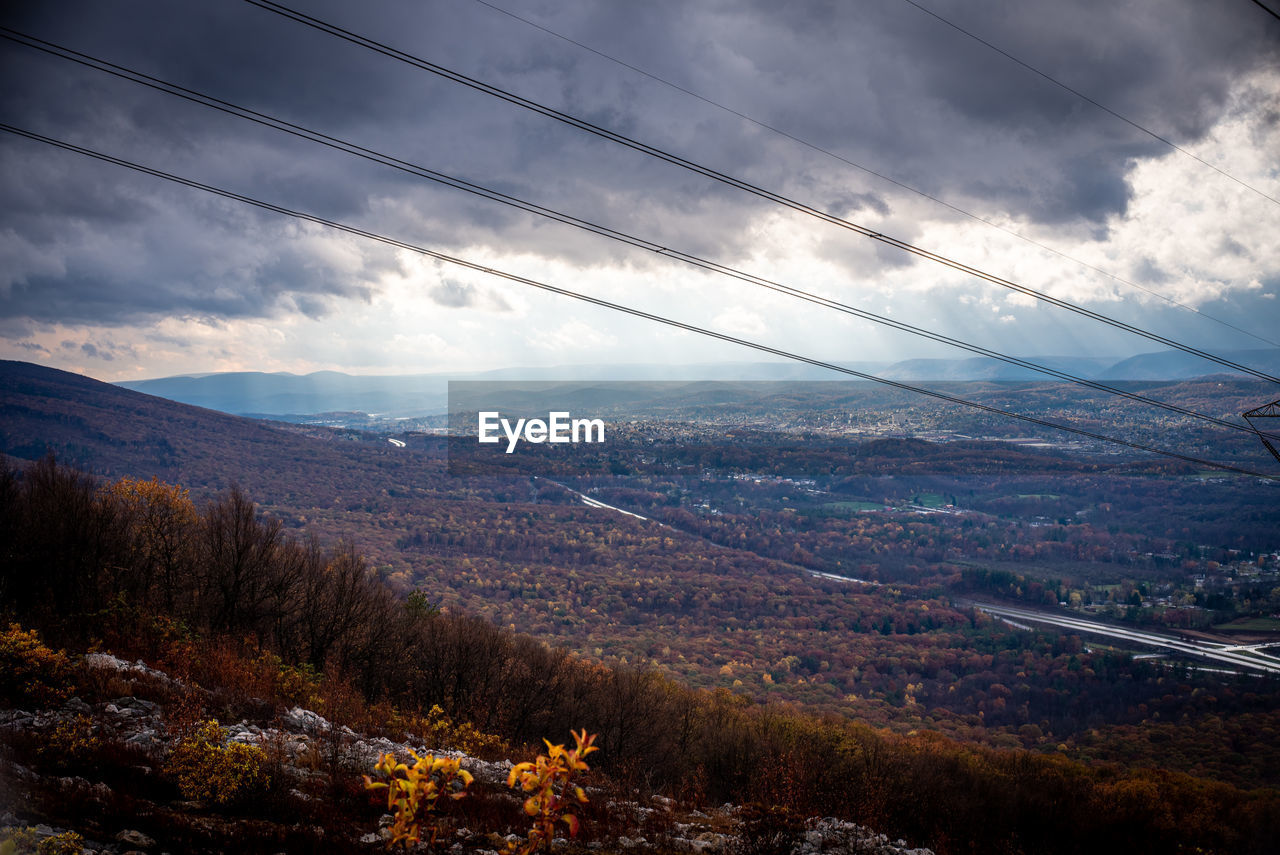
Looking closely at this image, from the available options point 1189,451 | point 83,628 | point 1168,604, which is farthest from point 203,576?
point 1189,451

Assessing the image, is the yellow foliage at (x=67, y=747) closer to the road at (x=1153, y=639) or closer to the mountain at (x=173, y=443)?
the road at (x=1153, y=639)

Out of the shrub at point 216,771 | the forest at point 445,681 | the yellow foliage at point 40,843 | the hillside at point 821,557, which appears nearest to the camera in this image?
the yellow foliage at point 40,843

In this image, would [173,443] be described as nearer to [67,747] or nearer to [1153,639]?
[67,747]

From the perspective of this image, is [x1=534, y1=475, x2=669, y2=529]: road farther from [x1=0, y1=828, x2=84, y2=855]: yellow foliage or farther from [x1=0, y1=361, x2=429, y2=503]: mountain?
[x1=0, y1=828, x2=84, y2=855]: yellow foliage

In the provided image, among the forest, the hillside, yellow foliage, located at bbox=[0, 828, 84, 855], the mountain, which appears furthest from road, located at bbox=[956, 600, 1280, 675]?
the mountain

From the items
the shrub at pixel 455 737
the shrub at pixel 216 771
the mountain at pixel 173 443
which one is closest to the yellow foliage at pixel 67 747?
the shrub at pixel 216 771

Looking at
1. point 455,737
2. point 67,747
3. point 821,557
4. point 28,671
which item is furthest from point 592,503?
point 67,747
